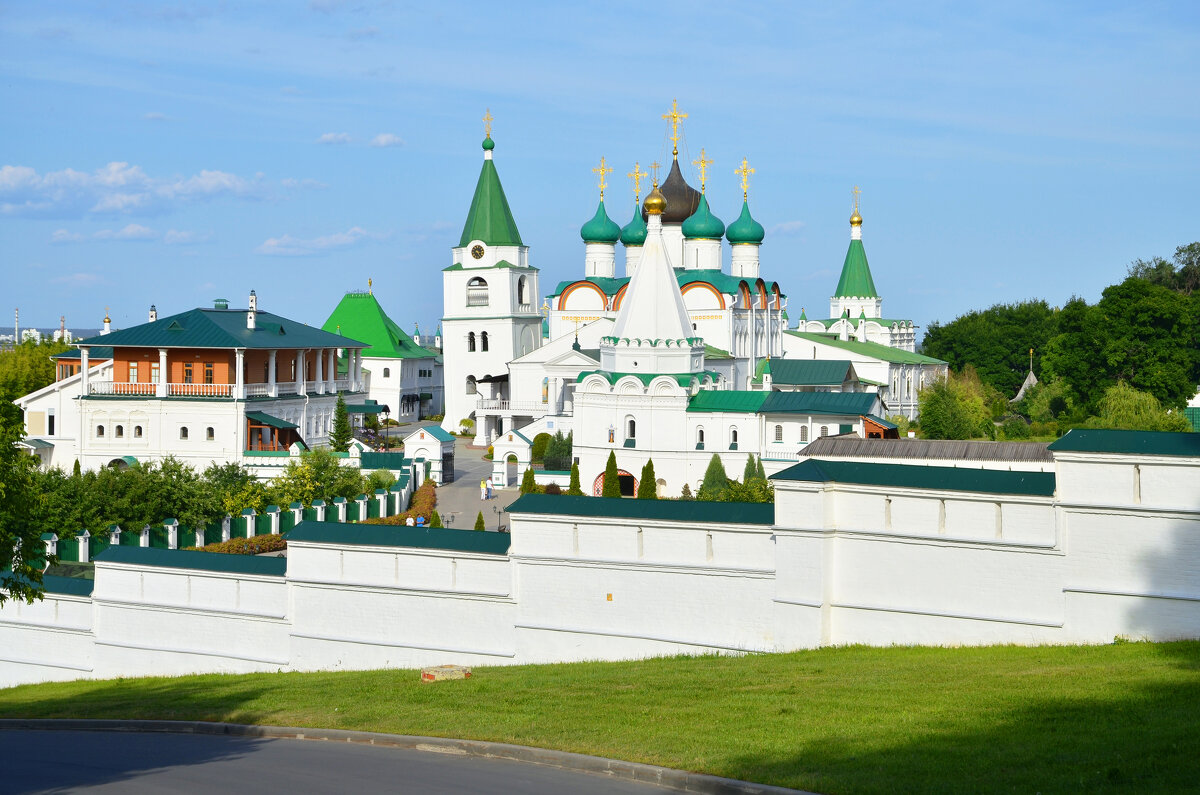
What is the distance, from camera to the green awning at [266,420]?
38.8 meters

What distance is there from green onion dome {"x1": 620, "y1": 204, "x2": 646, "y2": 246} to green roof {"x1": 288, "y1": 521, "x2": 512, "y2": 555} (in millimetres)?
37783

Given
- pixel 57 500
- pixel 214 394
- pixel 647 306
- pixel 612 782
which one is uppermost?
pixel 647 306

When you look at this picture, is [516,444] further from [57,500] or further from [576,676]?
[576,676]

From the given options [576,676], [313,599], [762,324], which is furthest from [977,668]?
[762,324]

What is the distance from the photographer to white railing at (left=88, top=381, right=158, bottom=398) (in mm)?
39438

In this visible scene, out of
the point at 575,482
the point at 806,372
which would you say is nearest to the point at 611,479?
the point at 575,482

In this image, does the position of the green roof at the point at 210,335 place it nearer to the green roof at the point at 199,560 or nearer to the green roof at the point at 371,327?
the green roof at the point at 199,560

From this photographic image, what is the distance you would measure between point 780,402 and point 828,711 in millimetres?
28175

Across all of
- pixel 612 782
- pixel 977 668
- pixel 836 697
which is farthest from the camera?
pixel 977 668

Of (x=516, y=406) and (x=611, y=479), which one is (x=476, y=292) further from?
(x=611, y=479)

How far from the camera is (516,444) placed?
42.5 metres

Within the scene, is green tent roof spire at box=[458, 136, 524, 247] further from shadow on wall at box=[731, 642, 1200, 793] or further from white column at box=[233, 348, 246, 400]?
shadow on wall at box=[731, 642, 1200, 793]

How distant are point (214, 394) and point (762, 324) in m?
22.2

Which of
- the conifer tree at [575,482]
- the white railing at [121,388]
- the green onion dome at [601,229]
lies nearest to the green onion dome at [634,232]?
the green onion dome at [601,229]
